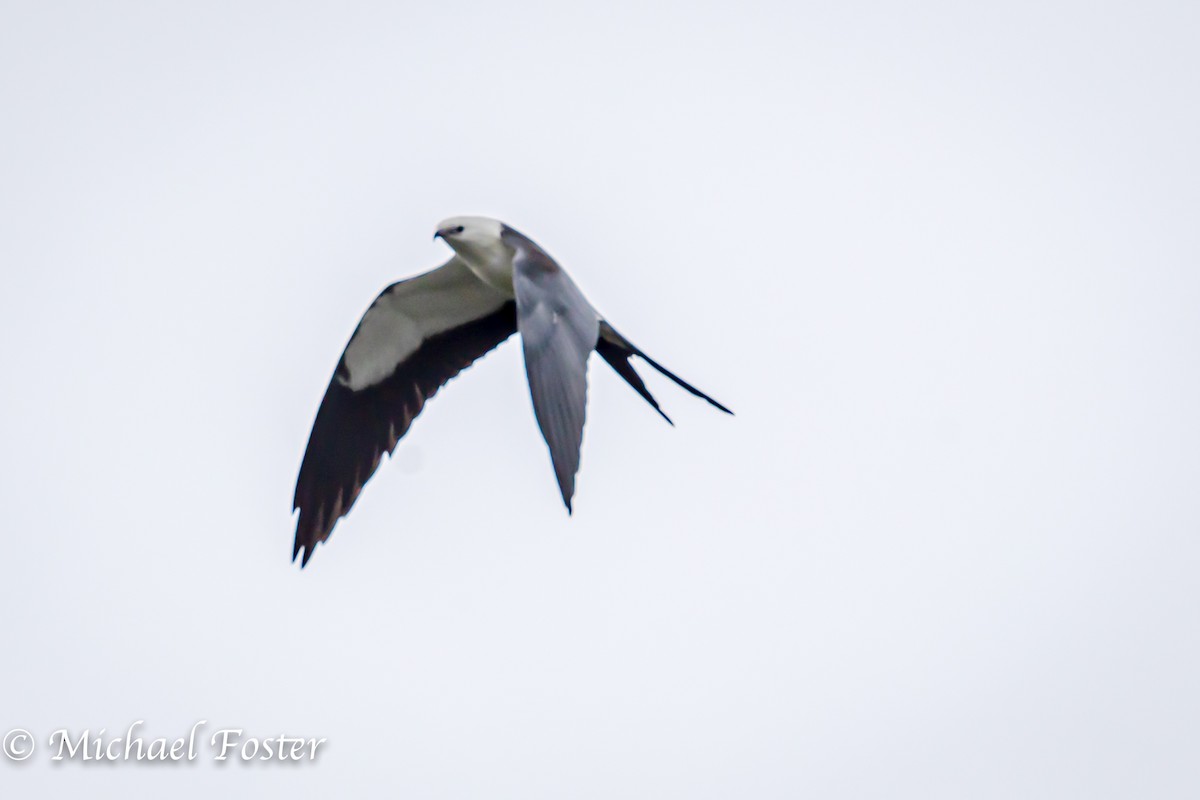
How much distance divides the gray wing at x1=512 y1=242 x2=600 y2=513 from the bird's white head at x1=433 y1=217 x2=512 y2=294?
262 millimetres

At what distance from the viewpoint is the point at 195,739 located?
28.2 feet

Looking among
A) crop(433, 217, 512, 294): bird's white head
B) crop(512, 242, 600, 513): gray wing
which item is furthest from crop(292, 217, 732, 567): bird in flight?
Result: crop(512, 242, 600, 513): gray wing

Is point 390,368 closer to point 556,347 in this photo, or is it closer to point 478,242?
point 478,242

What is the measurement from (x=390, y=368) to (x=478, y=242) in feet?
3.13

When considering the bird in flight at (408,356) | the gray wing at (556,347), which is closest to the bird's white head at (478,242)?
the bird in flight at (408,356)

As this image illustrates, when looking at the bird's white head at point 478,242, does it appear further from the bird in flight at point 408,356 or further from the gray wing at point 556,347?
the gray wing at point 556,347

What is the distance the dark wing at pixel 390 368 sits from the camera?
8047 millimetres

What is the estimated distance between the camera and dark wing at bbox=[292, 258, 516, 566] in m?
8.05

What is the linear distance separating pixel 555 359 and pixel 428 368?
1.88 metres

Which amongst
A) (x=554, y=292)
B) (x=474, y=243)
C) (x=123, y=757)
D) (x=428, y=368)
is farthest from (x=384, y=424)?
(x=123, y=757)

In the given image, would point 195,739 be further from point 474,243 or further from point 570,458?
point 570,458

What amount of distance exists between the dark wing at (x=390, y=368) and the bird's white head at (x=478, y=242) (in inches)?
11.0

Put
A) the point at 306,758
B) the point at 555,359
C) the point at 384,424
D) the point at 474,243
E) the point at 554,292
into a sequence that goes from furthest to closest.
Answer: the point at 306,758, the point at 384,424, the point at 474,243, the point at 554,292, the point at 555,359

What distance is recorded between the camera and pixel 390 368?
27.1 ft
